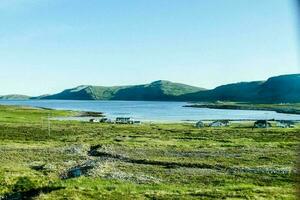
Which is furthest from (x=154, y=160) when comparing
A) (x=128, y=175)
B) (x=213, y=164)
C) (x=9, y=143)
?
(x=9, y=143)

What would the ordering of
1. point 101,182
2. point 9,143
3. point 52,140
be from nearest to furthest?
point 101,182
point 9,143
point 52,140

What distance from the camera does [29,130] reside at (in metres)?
84.1

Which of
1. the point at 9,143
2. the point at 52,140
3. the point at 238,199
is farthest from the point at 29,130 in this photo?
the point at 238,199

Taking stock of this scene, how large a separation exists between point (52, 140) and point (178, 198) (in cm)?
4350

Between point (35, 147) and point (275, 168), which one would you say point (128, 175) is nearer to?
point (275, 168)

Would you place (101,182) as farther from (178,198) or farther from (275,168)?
(275,168)

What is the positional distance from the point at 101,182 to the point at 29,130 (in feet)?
175

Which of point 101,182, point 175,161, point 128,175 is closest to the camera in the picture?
point 101,182

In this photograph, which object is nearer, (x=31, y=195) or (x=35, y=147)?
(x=31, y=195)

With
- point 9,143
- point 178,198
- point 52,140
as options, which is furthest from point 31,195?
point 52,140

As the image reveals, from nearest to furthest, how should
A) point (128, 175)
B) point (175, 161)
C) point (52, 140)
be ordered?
point (128, 175), point (175, 161), point (52, 140)

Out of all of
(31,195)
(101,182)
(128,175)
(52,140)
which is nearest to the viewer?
(31,195)

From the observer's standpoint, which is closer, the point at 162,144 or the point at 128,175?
the point at 128,175

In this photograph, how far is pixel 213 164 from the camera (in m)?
42.8
